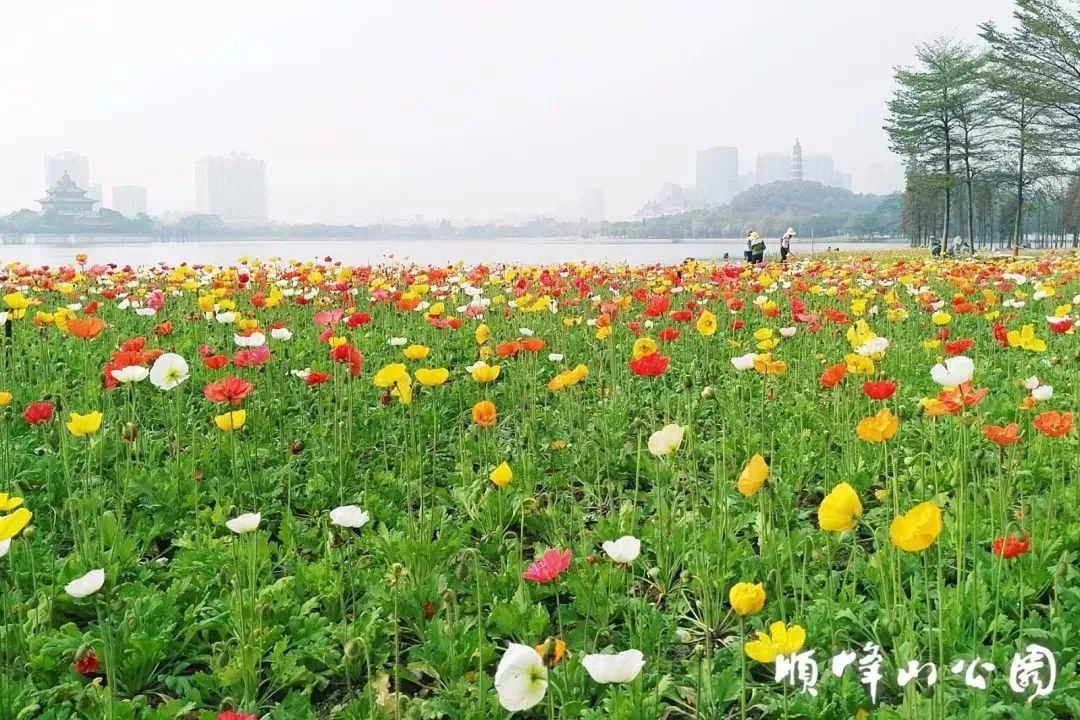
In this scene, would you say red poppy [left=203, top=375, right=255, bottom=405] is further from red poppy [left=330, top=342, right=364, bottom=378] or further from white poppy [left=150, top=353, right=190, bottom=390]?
red poppy [left=330, top=342, right=364, bottom=378]

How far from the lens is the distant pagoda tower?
76250mm

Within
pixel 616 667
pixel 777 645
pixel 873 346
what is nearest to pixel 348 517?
pixel 616 667

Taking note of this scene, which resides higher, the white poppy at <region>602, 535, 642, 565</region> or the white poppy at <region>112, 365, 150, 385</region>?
the white poppy at <region>112, 365, 150, 385</region>

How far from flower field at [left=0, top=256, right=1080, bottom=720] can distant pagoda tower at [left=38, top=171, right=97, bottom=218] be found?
8433 centimetres

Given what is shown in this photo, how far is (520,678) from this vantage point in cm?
114

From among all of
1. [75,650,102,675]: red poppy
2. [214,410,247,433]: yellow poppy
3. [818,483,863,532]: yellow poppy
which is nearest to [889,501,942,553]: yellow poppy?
[818,483,863,532]: yellow poppy

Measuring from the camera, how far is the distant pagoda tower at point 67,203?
250 ft

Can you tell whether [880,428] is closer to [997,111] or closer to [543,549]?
[543,549]

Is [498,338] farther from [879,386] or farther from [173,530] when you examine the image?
[879,386]

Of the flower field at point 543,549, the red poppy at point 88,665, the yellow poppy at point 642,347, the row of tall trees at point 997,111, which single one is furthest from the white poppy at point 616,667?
the row of tall trees at point 997,111

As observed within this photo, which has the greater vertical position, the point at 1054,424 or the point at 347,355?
the point at 347,355

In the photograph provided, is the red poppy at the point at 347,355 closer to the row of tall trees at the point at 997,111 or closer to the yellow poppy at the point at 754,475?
the yellow poppy at the point at 754,475

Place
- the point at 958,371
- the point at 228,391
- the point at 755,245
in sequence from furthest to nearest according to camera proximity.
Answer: the point at 755,245
the point at 228,391
the point at 958,371

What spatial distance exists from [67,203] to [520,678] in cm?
9056
